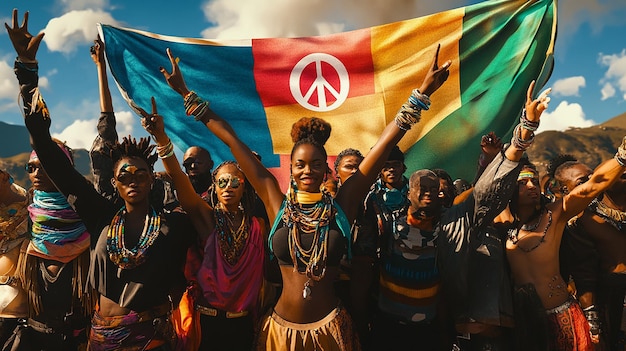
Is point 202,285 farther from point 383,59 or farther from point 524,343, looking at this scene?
point 383,59

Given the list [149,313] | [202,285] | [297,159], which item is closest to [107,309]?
[149,313]

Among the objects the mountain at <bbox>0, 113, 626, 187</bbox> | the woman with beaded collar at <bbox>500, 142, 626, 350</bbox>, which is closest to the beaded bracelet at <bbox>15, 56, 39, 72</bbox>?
the woman with beaded collar at <bbox>500, 142, 626, 350</bbox>

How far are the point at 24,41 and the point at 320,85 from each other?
13.9ft

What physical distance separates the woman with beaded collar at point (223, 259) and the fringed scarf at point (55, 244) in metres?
0.84

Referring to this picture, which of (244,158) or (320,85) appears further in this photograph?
(320,85)

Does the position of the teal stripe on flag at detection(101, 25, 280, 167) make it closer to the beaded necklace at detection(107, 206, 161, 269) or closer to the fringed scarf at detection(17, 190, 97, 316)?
the fringed scarf at detection(17, 190, 97, 316)

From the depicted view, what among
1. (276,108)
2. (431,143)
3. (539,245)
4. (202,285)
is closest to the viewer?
(202,285)

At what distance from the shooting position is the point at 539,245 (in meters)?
3.58

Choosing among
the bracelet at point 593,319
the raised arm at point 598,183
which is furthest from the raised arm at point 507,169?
the bracelet at point 593,319

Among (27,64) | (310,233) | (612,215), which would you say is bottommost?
(310,233)

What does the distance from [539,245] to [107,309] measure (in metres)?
3.15

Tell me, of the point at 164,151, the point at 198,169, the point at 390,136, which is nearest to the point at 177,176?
the point at 164,151

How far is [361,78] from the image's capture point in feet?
21.9

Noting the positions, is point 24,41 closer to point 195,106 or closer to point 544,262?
point 195,106
